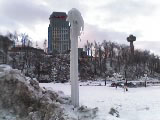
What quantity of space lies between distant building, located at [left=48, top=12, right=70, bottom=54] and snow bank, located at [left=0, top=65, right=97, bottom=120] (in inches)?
4220

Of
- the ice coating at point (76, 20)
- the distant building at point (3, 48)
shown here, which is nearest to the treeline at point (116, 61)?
the distant building at point (3, 48)

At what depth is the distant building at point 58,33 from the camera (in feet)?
396

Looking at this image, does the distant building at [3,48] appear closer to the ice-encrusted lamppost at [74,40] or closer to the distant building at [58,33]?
the distant building at [58,33]

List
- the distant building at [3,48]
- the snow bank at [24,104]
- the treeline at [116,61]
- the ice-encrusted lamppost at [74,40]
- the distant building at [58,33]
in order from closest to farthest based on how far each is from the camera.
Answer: the snow bank at [24,104], the ice-encrusted lamppost at [74,40], the distant building at [3,48], the treeline at [116,61], the distant building at [58,33]

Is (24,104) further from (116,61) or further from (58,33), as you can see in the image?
(58,33)

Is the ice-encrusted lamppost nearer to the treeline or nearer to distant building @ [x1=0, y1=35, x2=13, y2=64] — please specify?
distant building @ [x1=0, y1=35, x2=13, y2=64]

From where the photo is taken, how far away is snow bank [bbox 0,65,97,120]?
31.9 feet

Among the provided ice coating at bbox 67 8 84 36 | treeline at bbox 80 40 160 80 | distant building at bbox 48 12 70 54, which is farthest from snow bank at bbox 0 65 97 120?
distant building at bbox 48 12 70 54

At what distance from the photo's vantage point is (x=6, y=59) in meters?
70.1

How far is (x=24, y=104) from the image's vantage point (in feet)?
34.4

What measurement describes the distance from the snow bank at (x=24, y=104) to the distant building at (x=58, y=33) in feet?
352

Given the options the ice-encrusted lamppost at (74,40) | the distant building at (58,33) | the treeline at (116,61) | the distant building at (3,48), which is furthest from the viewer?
the distant building at (58,33)

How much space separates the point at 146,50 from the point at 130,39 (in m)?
8.59

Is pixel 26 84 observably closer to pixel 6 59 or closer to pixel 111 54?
pixel 6 59
